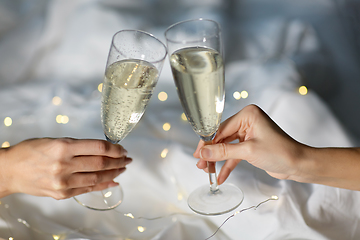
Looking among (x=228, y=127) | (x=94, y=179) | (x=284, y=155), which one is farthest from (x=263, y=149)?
(x=94, y=179)

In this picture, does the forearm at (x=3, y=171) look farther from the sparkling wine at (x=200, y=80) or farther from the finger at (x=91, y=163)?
the sparkling wine at (x=200, y=80)

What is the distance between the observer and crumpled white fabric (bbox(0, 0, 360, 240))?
1.12 meters

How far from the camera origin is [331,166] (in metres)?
1.04

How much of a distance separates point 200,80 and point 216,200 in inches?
18.0

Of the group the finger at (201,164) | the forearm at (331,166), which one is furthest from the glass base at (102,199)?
the forearm at (331,166)

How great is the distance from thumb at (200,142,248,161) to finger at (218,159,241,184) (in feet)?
0.72

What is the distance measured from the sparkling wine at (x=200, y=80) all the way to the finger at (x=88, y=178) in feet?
1.34

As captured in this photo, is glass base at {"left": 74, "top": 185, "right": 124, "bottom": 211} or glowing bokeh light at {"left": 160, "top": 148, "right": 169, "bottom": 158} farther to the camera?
glowing bokeh light at {"left": 160, "top": 148, "right": 169, "bottom": 158}

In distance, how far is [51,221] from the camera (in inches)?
47.3

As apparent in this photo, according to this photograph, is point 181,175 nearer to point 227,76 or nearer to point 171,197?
point 171,197

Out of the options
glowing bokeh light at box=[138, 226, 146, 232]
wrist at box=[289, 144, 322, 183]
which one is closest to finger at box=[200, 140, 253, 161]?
wrist at box=[289, 144, 322, 183]

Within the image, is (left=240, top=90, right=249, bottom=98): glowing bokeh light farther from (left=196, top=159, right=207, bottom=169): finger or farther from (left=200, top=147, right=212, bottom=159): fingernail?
(left=200, top=147, right=212, bottom=159): fingernail

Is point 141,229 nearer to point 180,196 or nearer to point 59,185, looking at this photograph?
point 180,196

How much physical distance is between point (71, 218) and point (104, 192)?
152 mm
